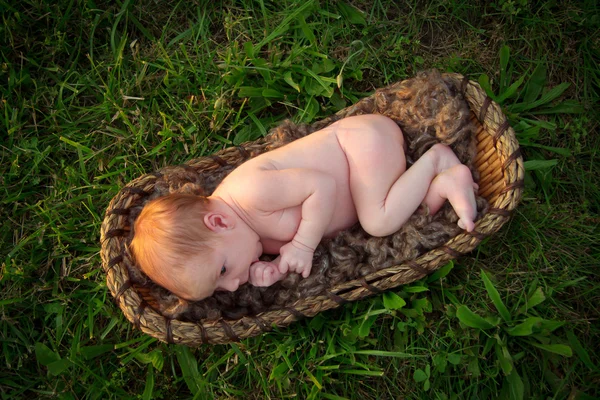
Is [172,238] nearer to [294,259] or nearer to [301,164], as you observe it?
[294,259]

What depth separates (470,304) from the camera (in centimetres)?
300

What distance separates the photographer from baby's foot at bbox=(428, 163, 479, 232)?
9.24ft

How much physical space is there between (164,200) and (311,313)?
95 cm

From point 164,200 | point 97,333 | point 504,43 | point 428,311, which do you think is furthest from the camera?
point 504,43

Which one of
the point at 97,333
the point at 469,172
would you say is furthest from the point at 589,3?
the point at 97,333

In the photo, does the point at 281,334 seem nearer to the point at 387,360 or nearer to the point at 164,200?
the point at 387,360

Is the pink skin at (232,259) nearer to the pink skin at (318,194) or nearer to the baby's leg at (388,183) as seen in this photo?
the pink skin at (318,194)

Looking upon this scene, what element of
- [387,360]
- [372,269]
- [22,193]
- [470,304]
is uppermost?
[22,193]

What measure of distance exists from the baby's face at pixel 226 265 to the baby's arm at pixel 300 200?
0.19 metres

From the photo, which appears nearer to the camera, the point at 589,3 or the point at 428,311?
the point at 428,311

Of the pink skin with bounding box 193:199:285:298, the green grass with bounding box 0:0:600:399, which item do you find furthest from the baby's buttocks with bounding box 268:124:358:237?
the green grass with bounding box 0:0:600:399

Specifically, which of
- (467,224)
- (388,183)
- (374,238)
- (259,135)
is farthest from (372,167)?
(259,135)

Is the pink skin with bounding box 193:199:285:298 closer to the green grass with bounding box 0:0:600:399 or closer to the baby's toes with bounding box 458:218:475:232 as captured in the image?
the green grass with bounding box 0:0:600:399

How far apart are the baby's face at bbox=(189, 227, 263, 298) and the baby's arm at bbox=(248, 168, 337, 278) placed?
0.19 m
